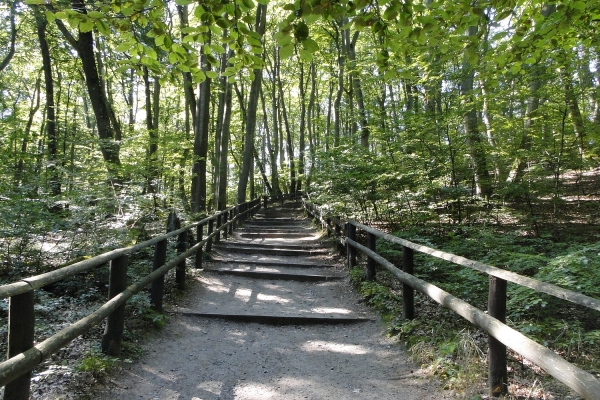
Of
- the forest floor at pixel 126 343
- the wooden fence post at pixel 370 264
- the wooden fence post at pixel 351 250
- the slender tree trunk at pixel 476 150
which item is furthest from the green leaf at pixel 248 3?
the slender tree trunk at pixel 476 150

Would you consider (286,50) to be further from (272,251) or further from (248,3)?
(272,251)

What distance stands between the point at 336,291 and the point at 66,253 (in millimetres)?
4469

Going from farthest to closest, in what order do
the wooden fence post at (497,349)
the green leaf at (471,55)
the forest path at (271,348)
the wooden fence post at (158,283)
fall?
the wooden fence post at (158,283), the forest path at (271,348), the green leaf at (471,55), the wooden fence post at (497,349)

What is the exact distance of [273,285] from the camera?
7094mm

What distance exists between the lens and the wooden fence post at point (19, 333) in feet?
7.17

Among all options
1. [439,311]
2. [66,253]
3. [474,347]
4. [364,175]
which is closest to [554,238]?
[364,175]

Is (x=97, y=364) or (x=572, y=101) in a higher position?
(x=572, y=101)

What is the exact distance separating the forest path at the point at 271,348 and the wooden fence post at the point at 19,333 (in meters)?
0.99

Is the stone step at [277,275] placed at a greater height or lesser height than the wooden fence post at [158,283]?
lesser

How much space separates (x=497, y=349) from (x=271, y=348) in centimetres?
245

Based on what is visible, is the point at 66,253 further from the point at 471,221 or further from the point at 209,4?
the point at 471,221

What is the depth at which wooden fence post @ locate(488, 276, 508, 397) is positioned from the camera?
2805 mm

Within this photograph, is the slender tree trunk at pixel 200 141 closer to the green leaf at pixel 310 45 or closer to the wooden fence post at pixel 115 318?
the wooden fence post at pixel 115 318

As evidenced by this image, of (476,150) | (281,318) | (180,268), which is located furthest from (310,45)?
(476,150)
